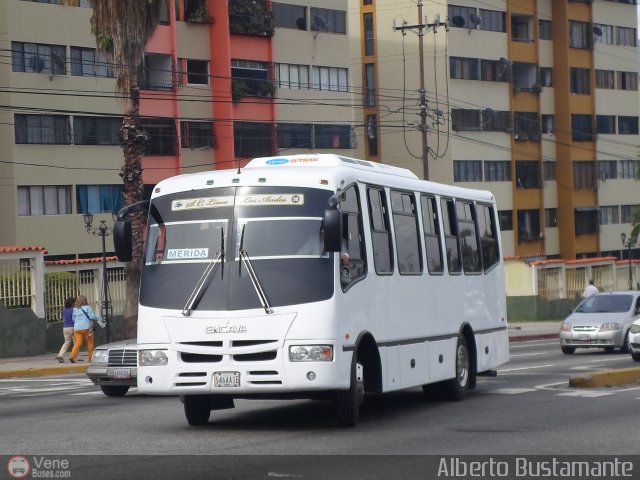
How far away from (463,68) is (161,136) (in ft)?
76.1

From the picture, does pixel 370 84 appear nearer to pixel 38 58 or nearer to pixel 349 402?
pixel 38 58

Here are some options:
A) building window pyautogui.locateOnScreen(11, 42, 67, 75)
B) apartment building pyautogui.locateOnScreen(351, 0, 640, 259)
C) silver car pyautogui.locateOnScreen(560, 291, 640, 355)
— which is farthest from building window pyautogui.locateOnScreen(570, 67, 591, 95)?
silver car pyautogui.locateOnScreen(560, 291, 640, 355)

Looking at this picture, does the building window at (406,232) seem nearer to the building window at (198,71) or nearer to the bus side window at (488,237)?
the bus side window at (488,237)

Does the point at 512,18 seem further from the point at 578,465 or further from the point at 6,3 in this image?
the point at 578,465

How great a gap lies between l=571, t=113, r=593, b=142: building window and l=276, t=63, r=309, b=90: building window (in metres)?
24.1

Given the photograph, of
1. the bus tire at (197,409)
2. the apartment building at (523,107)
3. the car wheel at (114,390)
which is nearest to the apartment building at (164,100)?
the apartment building at (523,107)

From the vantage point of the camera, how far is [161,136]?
5512cm

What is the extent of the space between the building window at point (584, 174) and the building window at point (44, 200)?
38.8 meters

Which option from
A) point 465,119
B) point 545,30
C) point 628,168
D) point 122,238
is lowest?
point 122,238

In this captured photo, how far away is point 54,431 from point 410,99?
57943 mm

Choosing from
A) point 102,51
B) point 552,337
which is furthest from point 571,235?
point 102,51

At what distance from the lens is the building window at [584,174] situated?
3164 inches

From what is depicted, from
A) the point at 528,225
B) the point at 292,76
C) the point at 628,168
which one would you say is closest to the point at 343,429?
the point at 292,76

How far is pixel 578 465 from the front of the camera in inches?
465
